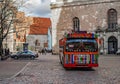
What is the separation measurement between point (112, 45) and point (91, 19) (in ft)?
24.5

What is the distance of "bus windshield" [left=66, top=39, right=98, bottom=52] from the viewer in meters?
32.6

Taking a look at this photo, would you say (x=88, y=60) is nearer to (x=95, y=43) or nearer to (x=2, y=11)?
(x=95, y=43)

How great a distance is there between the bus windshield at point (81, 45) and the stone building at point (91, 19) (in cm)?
4381

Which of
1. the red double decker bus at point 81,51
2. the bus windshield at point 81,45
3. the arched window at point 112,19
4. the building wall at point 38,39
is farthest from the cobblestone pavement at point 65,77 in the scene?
the building wall at point 38,39

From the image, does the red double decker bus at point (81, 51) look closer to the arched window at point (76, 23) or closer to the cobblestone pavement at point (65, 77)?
the cobblestone pavement at point (65, 77)

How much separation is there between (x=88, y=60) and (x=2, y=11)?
25958 mm

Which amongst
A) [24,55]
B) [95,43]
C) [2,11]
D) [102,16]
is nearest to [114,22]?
[102,16]

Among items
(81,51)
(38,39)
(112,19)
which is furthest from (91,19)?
(38,39)

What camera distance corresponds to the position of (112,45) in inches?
3169

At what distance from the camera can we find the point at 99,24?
82375mm

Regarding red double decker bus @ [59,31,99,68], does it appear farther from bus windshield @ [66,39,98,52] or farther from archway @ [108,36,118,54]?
archway @ [108,36,118,54]

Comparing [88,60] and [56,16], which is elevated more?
[56,16]

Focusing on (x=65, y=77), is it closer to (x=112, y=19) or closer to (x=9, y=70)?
(x=9, y=70)

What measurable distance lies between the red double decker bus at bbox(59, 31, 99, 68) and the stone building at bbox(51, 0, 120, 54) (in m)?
43.6
